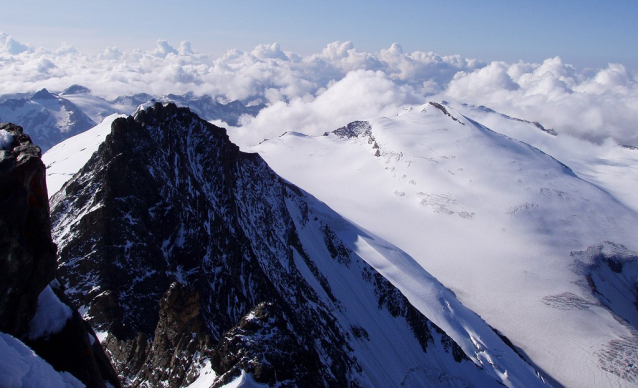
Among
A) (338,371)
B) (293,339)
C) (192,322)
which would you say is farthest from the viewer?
(338,371)

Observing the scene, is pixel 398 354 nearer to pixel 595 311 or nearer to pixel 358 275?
pixel 358 275

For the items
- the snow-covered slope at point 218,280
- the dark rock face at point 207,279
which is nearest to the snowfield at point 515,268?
the snow-covered slope at point 218,280

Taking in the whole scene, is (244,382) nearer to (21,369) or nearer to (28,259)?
(28,259)

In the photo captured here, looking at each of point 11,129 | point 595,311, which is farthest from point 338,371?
point 595,311

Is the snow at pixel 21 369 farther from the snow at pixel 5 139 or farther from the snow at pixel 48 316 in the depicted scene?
the snow at pixel 5 139

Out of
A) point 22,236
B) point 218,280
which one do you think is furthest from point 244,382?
point 218,280

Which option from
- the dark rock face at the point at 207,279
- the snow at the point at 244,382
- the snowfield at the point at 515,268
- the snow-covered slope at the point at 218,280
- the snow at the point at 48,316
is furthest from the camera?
the snowfield at the point at 515,268

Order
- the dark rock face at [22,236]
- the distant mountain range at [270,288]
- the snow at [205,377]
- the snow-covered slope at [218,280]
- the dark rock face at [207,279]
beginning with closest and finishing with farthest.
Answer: the dark rock face at [22,236]
the snow at [205,377]
the dark rock face at [207,279]
the snow-covered slope at [218,280]
the distant mountain range at [270,288]
